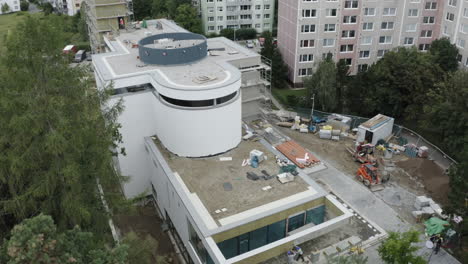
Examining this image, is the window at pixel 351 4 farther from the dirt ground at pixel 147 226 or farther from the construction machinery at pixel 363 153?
the dirt ground at pixel 147 226

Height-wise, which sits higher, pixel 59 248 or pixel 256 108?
pixel 59 248

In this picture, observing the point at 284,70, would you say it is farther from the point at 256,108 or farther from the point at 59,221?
the point at 59,221

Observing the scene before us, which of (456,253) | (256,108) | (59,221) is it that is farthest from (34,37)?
(456,253)

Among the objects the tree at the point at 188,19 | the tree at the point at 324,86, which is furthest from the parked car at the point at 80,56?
the tree at the point at 324,86

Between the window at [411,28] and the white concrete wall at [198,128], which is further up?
the window at [411,28]

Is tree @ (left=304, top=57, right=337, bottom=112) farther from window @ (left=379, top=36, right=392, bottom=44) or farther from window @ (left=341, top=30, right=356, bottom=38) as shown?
window @ (left=379, top=36, right=392, bottom=44)
